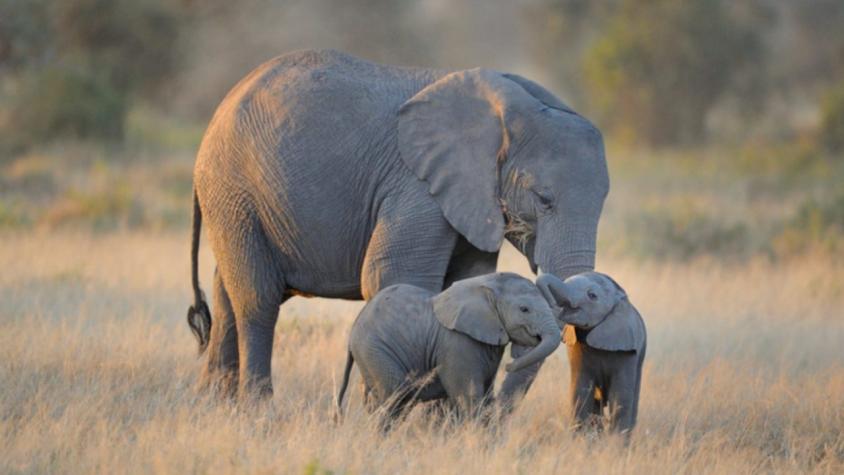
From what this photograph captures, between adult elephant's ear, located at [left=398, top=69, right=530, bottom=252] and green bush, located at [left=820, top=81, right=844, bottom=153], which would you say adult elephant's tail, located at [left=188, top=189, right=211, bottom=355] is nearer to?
adult elephant's ear, located at [left=398, top=69, right=530, bottom=252]

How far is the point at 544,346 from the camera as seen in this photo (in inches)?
251

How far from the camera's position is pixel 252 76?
8.19 metres

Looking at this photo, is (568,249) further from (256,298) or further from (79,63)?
(79,63)

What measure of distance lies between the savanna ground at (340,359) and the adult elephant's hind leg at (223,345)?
0.20 m

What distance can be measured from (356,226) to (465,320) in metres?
1.14

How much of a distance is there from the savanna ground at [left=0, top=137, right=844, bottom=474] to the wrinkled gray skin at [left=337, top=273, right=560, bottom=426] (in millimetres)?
190

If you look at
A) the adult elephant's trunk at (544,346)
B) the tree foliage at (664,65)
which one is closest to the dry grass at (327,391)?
the adult elephant's trunk at (544,346)

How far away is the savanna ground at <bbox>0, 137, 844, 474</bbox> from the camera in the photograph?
6246 mm

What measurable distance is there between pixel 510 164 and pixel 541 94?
460 mm

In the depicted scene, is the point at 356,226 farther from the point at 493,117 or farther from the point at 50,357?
the point at 50,357

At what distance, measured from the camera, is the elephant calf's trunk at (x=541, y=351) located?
635 centimetres

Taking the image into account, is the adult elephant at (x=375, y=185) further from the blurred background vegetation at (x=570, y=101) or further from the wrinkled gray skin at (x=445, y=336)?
the blurred background vegetation at (x=570, y=101)

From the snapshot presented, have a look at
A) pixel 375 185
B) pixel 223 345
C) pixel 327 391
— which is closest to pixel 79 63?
pixel 223 345

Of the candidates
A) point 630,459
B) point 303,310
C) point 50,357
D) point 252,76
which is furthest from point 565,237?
point 303,310
